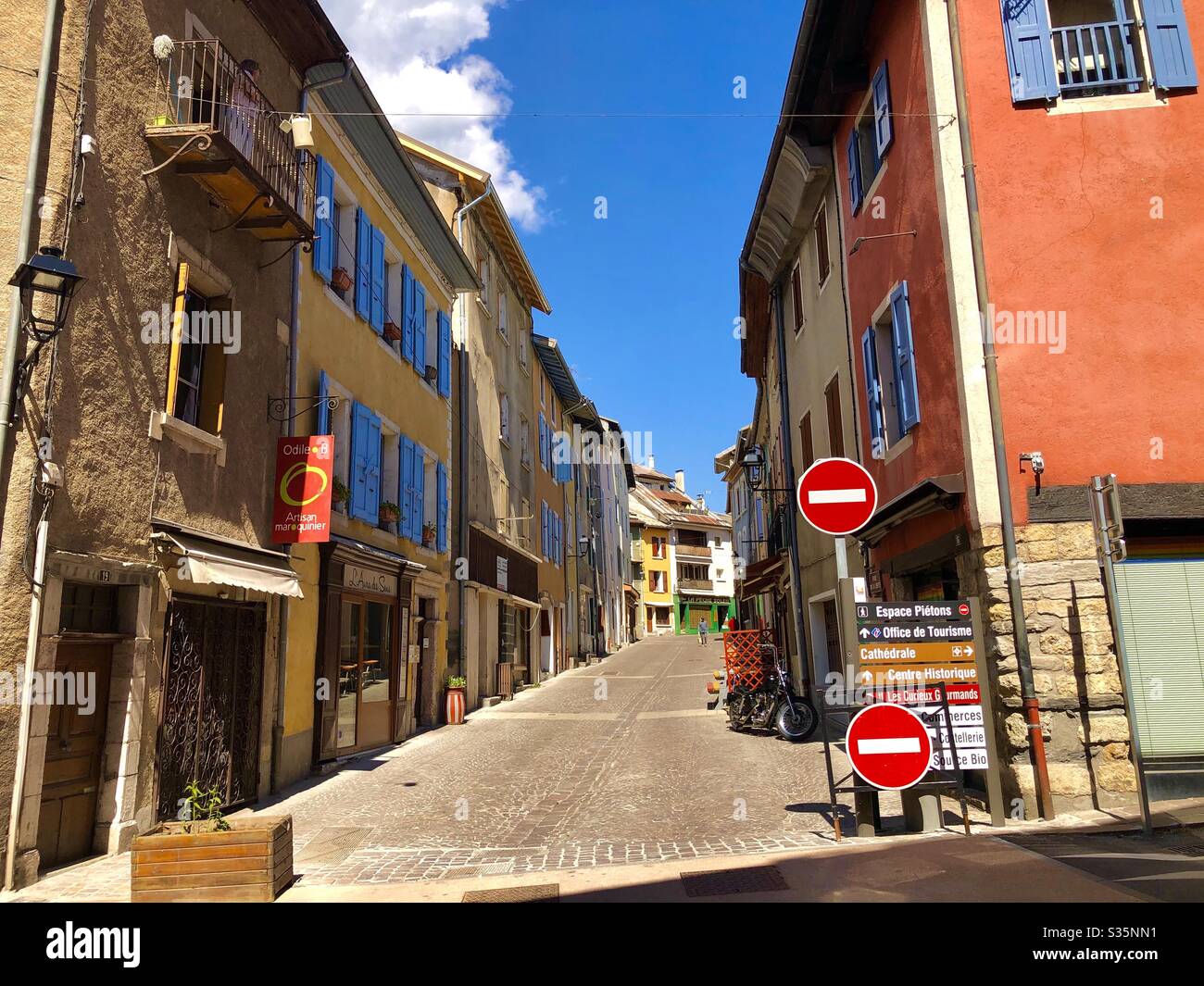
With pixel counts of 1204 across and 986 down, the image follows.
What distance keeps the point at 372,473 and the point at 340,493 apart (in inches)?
43.5

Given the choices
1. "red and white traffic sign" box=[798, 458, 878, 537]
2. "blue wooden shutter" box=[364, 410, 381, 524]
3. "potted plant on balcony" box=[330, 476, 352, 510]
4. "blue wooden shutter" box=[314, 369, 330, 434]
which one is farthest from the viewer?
"blue wooden shutter" box=[364, 410, 381, 524]

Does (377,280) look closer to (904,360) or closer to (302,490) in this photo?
(302,490)

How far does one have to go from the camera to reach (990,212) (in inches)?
322

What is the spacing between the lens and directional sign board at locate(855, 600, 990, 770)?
657 centimetres

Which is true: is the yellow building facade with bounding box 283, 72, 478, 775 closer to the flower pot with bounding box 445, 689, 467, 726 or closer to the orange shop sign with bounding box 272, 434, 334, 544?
the flower pot with bounding box 445, 689, 467, 726

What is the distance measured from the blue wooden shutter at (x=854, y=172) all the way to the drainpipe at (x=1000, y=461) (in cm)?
272

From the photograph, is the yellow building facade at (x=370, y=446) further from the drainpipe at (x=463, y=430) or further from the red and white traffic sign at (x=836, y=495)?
the red and white traffic sign at (x=836, y=495)

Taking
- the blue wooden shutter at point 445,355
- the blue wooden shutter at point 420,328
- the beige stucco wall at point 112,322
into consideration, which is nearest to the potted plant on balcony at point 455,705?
the blue wooden shutter at point 445,355

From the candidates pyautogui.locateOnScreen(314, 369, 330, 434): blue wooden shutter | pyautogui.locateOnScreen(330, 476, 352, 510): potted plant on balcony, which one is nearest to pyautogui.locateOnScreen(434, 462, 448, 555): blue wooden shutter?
pyautogui.locateOnScreen(330, 476, 352, 510): potted plant on balcony

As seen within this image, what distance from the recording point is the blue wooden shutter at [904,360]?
9195mm

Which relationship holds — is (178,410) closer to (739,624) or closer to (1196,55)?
(1196,55)

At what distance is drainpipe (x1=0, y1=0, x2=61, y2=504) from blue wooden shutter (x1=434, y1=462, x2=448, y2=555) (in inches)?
405
